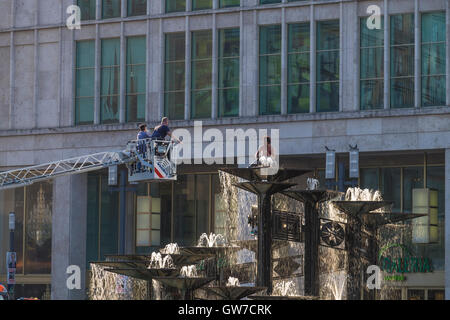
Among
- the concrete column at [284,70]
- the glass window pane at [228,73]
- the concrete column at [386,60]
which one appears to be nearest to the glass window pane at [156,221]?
the glass window pane at [228,73]

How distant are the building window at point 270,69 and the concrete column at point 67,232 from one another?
31.7 ft

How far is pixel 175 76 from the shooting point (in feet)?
157

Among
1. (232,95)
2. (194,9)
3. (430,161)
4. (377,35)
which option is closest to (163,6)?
A: (194,9)

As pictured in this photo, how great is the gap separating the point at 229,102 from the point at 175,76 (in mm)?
2760

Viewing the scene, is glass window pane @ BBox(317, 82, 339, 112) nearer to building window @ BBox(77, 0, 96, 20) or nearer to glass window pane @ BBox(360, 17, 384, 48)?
glass window pane @ BBox(360, 17, 384, 48)

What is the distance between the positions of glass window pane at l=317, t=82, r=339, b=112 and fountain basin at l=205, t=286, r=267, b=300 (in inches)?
Answer: 876

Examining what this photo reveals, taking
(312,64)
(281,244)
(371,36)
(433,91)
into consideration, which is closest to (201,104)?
(312,64)

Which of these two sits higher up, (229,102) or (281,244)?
(229,102)

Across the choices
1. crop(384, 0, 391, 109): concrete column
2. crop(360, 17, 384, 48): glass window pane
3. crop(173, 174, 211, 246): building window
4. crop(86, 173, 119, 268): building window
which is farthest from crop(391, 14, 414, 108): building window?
crop(86, 173, 119, 268): building window

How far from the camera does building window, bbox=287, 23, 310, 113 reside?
45.1m

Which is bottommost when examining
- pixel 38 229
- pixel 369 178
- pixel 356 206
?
pixel 38 229

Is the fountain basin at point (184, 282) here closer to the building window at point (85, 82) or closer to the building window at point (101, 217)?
the building window at point (85, 82)

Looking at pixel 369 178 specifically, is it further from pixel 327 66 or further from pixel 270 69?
pixel 270 69
